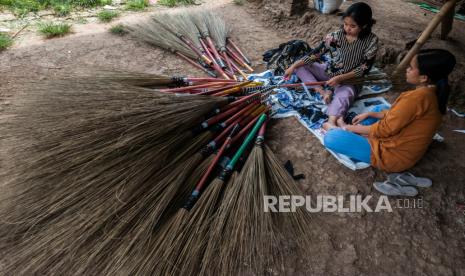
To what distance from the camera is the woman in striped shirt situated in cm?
221

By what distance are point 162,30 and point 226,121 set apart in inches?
69.8

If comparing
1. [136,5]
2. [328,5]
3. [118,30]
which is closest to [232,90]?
[118,30]

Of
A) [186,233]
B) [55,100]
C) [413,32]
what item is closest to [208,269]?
→ [186,233]

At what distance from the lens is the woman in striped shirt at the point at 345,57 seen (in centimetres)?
221

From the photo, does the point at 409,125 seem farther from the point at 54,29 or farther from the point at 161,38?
the point at 54,29

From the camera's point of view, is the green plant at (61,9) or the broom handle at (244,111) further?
the green plant at (61,9)

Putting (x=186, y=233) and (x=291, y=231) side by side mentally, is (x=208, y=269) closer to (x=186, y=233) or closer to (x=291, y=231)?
(x=186, y=233)

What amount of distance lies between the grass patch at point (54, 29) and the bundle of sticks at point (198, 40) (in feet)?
2.31

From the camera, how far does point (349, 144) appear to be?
2000mm

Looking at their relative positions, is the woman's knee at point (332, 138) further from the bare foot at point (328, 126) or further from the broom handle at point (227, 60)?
the broom handle at point (227, 60)

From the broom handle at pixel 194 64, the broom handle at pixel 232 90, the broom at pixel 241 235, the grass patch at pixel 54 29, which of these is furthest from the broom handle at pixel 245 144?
the grass patch at pixel 54 29

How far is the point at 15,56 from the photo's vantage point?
2.86 m

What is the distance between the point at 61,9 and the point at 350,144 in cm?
403

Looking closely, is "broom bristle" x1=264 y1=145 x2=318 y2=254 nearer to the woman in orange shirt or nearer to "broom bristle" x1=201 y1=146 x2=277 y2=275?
"broom bristle" x1=201 y1=146 x2=277 y2=275
